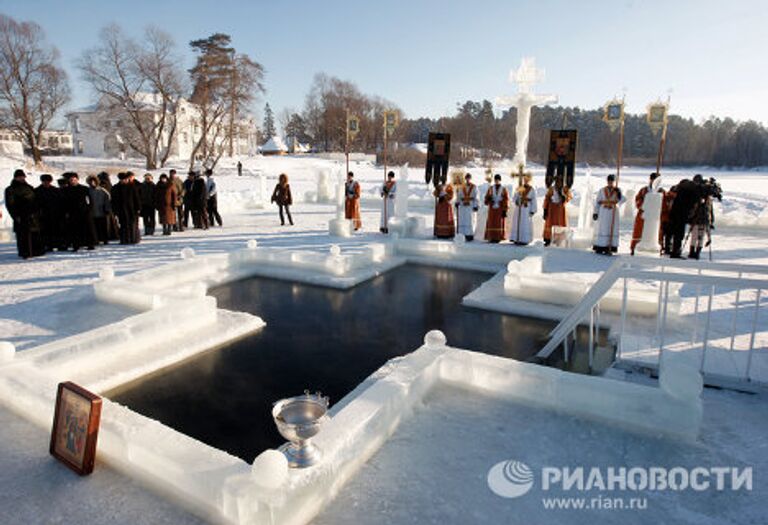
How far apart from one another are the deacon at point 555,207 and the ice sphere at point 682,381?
26.2 ft

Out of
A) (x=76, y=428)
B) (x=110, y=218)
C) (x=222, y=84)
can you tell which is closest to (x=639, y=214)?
(x=76, y=428)

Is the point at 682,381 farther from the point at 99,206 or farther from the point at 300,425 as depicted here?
the point at 99,206

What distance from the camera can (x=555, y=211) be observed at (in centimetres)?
1140

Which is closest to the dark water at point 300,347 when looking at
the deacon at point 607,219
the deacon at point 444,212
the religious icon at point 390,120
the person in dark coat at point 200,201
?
the deacon at point 444,212

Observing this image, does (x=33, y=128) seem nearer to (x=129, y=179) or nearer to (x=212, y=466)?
(x=129, y=179)

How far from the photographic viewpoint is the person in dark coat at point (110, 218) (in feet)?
34.9

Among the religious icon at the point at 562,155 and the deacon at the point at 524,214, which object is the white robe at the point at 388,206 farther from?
the religious icon at the point at 562,155

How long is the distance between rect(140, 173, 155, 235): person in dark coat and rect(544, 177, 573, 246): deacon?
371 inches

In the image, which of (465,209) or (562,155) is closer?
(562,155)

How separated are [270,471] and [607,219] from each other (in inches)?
369

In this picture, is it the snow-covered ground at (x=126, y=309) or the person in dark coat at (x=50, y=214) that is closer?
the snow-covered ground at (x=126, y=309)

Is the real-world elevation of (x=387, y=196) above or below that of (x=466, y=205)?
above

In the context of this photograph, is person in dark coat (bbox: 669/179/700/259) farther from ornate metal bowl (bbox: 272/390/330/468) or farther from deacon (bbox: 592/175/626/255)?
ornate metal bowl (bbox: 272/390/330/468)

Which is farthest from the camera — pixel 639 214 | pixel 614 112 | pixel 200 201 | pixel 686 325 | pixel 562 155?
pixel 200 201
